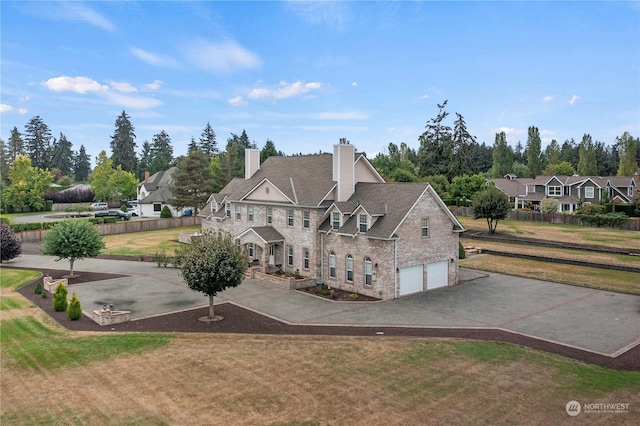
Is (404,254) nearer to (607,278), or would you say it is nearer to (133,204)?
(607,278)

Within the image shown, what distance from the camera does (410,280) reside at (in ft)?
103

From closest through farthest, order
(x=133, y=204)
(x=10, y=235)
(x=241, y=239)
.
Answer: (x=241, y=239)
(x=10, y=235)
(x=133, y=204)

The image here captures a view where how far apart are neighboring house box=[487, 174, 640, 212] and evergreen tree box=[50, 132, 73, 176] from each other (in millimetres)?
133718

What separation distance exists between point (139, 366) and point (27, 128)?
14470cm

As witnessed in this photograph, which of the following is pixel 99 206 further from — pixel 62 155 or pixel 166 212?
pixel 62 155

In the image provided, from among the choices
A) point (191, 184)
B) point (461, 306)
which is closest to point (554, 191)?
point (191, 184)

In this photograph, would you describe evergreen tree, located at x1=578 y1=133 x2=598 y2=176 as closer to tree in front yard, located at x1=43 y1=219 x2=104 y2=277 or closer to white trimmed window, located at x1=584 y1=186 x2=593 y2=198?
white trimmed window, located at x1=584 y1=186 x2=593 y2=198

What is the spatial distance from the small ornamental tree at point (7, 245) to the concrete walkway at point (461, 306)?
11595mm

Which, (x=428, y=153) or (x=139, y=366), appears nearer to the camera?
(x=139, y=366)

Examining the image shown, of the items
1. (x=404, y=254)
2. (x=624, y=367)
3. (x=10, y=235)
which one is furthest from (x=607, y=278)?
(x=10, y=235)

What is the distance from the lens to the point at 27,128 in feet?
451

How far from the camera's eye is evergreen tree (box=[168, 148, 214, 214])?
7056 cm

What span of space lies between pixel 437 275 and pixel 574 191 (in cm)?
6225

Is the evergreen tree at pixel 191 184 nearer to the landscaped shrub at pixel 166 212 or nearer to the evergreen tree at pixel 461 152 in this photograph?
the landscaped shrub at pixel 166 212
